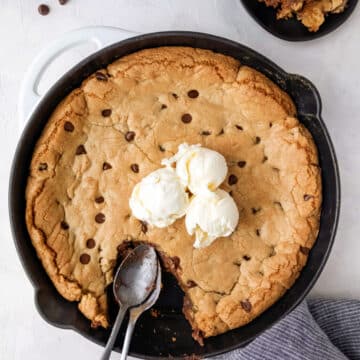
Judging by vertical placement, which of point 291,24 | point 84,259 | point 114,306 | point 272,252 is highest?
point 291,24

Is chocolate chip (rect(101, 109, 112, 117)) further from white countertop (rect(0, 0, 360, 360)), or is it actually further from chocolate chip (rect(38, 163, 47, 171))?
white countertop (rect(0, 0, 360, 360))

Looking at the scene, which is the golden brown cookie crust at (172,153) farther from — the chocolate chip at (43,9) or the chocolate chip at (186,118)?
the chocolate chip at (43,9)

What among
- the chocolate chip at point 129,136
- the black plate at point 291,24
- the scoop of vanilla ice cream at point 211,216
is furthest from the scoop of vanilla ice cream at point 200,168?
the black plate at point 291,24

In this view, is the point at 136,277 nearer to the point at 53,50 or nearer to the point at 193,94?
the point at 193,94

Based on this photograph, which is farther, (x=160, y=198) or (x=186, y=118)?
(x=186, y=118)

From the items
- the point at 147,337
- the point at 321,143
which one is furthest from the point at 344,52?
the point at 147,337

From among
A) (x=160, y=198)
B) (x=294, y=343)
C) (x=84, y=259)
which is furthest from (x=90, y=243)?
(x=294, y=343)
